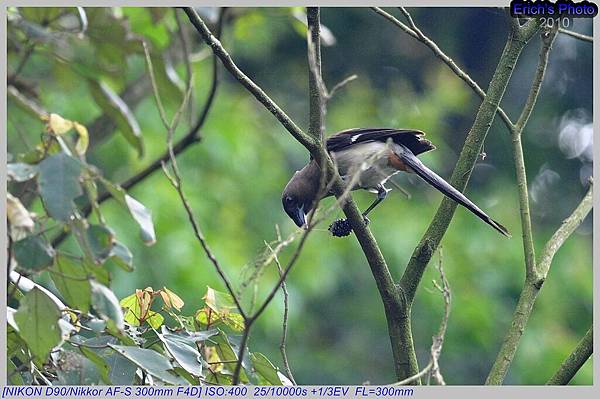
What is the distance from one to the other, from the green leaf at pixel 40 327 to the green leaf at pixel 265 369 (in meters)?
0.58

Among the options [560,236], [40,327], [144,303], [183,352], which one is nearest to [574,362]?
[560,236]

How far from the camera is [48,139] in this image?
2178 mm

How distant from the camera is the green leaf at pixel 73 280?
2.17m

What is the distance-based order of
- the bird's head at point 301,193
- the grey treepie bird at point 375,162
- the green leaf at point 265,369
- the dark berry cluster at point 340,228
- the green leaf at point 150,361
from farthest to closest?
1. the bird's head at point 301,193
2. the grey treepie bird at point 375,162
3. the dark berry cluster at point 340,228
4. the green leaf at point 265,369
5. the green leaf at point 150,361

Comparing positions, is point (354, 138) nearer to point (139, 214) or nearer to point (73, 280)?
point (139, 214)

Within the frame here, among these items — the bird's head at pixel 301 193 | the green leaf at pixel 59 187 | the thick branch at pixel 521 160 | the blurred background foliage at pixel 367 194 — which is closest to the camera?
the green leaf at pixel 59 187

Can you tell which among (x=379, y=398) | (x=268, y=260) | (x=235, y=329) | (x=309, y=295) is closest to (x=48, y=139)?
(x=268, y=260)

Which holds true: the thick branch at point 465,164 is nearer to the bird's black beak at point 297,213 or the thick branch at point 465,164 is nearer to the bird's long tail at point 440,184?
the bird's long tail at point 440,184

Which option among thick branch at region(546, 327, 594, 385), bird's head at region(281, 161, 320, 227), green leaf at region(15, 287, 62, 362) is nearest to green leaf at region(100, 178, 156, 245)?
green leaf at region(15, 287, 62, 362)

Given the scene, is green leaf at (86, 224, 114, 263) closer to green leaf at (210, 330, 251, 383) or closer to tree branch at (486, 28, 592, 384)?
green leaf at (210, 330, 251, 383)

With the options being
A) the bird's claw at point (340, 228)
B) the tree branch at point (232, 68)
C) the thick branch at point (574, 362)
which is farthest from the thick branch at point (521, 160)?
the tree branch at point (232, 68)

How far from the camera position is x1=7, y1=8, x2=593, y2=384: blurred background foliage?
5.96 meters

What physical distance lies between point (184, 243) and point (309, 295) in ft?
5.05

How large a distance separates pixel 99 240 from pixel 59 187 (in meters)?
0.18
